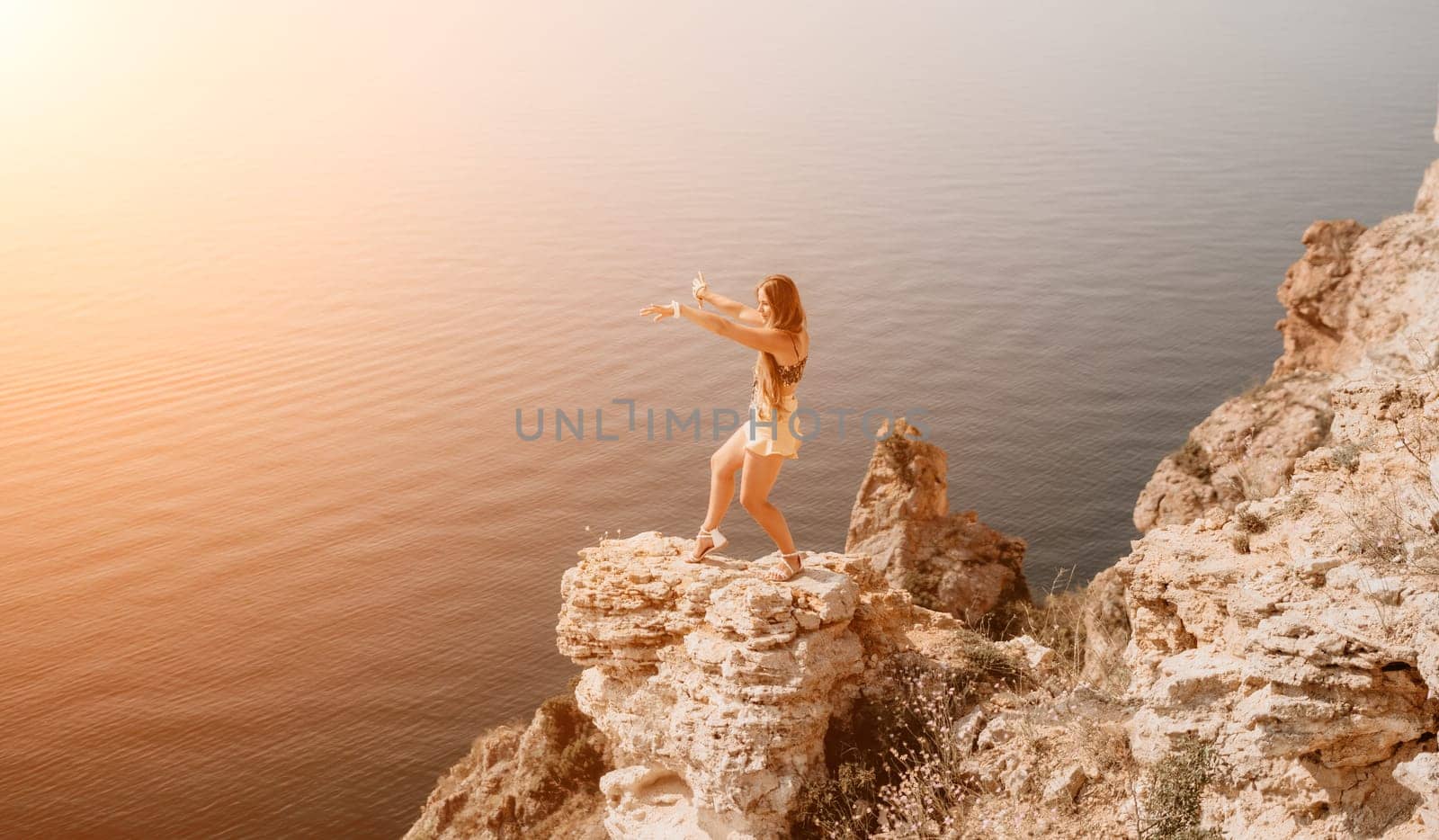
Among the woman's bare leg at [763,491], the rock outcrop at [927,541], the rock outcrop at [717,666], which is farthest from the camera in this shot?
the rock outcrop at [927,541]

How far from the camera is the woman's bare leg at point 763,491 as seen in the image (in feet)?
23.0

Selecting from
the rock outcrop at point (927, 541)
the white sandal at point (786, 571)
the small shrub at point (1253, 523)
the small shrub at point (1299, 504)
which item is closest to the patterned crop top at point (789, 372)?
the white sandal at point (786, 571)

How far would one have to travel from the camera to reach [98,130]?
76438mm

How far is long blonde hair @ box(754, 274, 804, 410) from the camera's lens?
6.50 meters

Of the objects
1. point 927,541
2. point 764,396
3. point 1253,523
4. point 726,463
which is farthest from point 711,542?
point 927,541

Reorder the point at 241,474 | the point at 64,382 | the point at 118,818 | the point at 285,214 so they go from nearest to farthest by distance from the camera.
Result: the point at 118,818
the point at 241,474
the point at 64,382
the point at 285,214

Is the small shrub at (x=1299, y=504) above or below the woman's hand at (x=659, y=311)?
below

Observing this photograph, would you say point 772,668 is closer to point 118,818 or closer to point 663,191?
point 118,818

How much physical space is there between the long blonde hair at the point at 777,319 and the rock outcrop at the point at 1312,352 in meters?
12.1

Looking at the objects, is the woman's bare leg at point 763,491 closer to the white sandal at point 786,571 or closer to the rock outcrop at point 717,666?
the white sandal at point 786,571

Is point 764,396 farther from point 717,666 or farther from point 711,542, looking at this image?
point 717,666

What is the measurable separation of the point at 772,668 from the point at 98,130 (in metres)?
85.8

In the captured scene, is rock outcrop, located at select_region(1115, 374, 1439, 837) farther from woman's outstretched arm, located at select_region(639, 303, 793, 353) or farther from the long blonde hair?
woman's outstretched arm, located at select_region(639, 303, 793, 353)

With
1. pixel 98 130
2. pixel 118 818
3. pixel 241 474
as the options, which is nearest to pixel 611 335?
pixel 241 474
